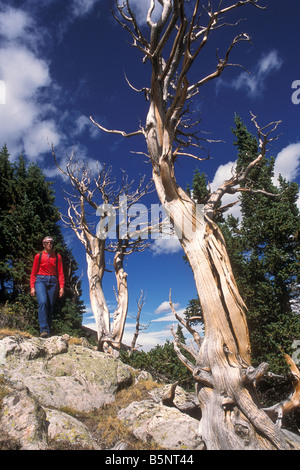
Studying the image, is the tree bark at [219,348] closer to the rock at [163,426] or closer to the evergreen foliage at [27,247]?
the rock at [163,426]

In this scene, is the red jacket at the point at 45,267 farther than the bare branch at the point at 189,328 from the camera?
Yes

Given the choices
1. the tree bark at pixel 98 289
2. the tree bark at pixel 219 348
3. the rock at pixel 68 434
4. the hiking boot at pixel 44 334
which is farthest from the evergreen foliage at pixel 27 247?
the tree bark at pixel 219 348

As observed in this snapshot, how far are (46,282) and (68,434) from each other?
365 cm

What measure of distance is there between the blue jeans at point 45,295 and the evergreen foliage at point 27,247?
7.40ft

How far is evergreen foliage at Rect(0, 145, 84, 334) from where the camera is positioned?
9539mm

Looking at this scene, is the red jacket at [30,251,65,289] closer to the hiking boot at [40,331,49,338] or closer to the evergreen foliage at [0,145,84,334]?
the hiking boot at [40,331,49,338]

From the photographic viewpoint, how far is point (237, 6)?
5152 millimetres

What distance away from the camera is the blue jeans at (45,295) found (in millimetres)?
6426

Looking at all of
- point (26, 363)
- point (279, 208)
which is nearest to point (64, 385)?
point (26, 363)

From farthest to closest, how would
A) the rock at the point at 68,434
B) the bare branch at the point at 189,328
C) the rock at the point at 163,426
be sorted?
the bare branch at the point at 189,328, the rock at the point at 163,426, the rock at the point at 68,434

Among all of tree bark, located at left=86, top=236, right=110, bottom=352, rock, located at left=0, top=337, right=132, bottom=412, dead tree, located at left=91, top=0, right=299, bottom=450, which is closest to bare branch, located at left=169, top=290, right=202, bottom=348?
dead tree, located at left=91, top=0, right=299, bottom=450
